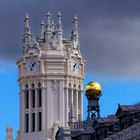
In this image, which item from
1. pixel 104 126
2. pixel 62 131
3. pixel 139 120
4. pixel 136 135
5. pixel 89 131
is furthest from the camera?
pixel 62 131

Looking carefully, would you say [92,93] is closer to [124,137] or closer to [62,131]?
[62,131]

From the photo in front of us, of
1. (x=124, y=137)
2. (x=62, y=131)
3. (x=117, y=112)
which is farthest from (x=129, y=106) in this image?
(x=62, y=131)

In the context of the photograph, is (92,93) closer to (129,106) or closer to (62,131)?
(62,131)

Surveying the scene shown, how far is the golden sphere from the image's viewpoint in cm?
14400

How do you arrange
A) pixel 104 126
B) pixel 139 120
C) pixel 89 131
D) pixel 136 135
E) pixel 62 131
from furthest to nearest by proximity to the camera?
pixel 62 131, pixel 89 131, pixel 104 126, pixel 139 120, pixel 136 135

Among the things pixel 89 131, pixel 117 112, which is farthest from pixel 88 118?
pixel 117 112

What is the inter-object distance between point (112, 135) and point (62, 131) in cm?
3050

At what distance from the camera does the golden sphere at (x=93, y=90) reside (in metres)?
144

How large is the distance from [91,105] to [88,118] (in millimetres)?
2014

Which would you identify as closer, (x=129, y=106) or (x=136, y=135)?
(x=136, y=135)

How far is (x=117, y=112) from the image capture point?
366 ft

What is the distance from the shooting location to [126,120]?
110 m

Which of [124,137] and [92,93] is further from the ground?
[92,93]

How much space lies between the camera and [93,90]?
473 feet
